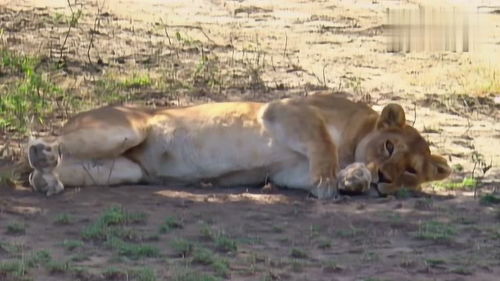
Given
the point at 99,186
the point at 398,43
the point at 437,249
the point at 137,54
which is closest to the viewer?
the point at 437,249

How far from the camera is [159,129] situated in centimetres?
823

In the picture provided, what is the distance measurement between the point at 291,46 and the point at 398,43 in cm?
105

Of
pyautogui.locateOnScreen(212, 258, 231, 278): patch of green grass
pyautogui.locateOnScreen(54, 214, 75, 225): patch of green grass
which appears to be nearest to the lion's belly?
pyautogui.locateOnScreen(54, 214, 75, 225): patch of green grass

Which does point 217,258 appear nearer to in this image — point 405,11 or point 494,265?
point 494,265

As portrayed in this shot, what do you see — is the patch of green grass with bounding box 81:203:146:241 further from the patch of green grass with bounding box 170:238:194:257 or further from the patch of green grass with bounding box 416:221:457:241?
the patch of green grass with bounding box 416:221:457:241

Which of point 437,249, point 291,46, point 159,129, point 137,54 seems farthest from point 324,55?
point 437,249

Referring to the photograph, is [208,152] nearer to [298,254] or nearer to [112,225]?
[112,225]

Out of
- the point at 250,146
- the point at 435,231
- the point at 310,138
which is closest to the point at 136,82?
the point at 250,146

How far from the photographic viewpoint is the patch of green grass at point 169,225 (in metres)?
6.70

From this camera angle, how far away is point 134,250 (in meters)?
6.16

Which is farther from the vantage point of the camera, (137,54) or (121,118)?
(137,54)

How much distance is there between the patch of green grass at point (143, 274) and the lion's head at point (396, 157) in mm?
2383

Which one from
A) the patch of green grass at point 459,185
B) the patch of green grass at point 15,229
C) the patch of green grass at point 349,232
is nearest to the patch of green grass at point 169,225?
the patch of green grass at point 15,229

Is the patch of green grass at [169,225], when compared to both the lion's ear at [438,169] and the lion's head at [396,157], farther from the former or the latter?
the lion's ear at [438,169]
